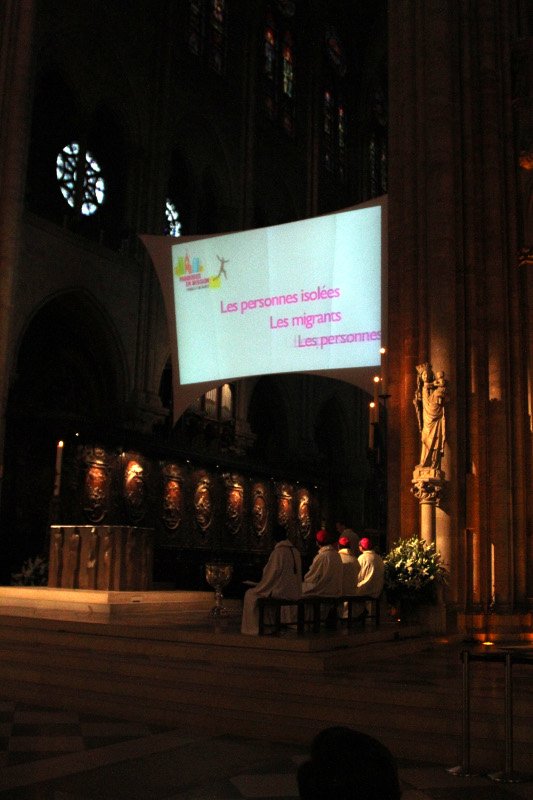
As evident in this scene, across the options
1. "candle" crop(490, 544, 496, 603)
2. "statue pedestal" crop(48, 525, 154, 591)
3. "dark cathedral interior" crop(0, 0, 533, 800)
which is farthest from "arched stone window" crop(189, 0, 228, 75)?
"candle" crop(490, 544, 496, 603)

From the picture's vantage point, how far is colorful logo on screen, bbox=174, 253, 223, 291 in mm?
14797

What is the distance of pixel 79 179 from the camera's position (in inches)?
916

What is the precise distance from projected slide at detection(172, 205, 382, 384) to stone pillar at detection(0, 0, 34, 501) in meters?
3.52

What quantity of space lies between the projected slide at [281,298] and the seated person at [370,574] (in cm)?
284

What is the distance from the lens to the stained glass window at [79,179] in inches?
901

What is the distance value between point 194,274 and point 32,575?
6.94 meters

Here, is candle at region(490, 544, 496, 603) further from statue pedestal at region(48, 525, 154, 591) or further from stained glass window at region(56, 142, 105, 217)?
stained glass window at region(56, 142, 105, 217)

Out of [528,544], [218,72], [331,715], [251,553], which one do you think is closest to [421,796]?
[331,715]

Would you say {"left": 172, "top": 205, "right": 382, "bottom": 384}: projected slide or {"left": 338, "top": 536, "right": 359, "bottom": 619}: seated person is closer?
{"left": 338, "top": 536, "right": 359, "bottom": 619}: seated person

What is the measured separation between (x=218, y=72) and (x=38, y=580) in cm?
1813

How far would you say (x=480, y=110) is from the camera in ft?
49.1

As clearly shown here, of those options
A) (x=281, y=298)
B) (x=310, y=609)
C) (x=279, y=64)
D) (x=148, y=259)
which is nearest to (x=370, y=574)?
(x=310, y=609)

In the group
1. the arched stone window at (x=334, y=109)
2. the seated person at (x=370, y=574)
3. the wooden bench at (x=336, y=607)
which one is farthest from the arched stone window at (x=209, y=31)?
the wooden bench at (x=336, y=607)

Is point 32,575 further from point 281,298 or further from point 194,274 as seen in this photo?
point 281,298
